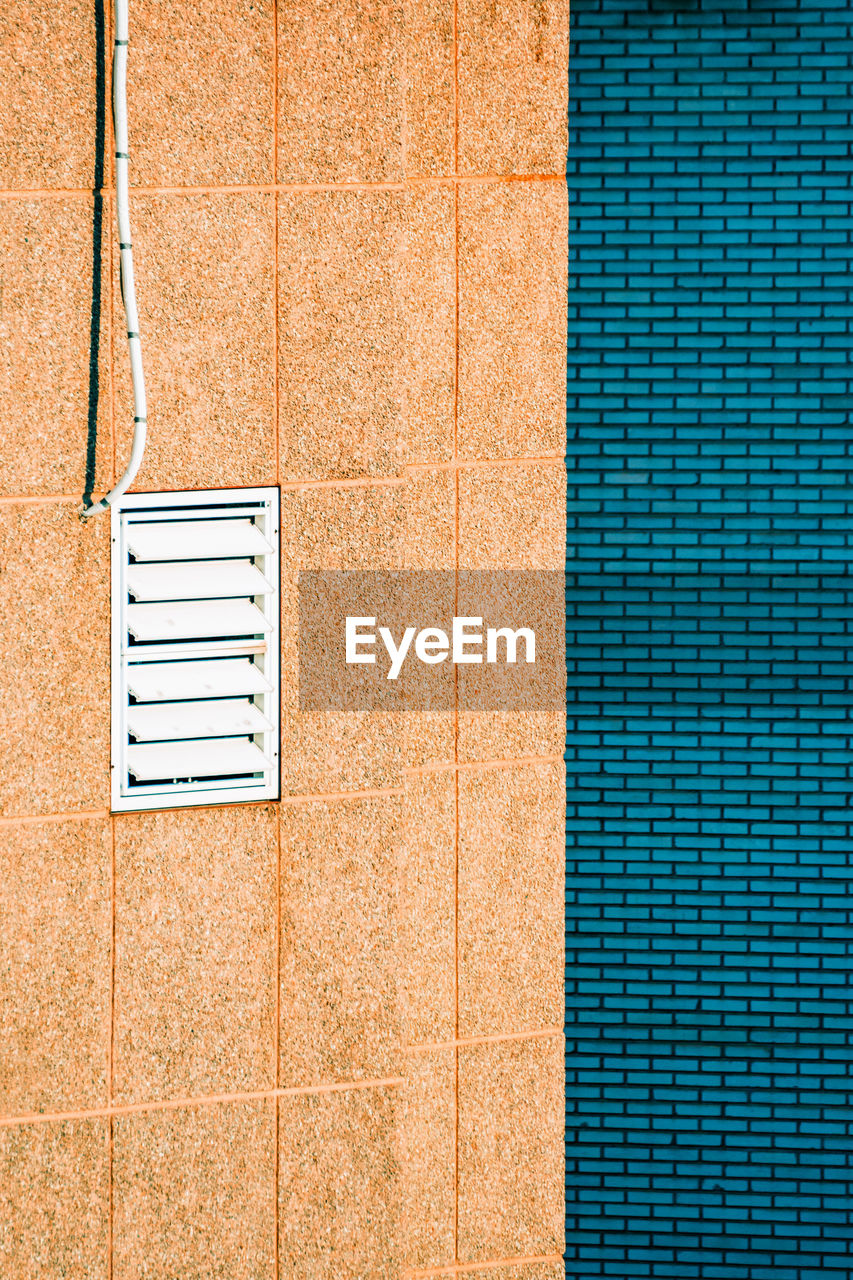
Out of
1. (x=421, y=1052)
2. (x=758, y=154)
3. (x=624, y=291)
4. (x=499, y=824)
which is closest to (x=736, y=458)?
(x=624, y=291)

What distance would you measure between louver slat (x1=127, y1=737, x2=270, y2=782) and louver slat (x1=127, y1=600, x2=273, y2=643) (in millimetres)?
395

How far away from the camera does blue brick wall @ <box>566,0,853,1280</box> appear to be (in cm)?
596

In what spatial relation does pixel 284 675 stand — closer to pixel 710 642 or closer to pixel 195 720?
pixel 195 720

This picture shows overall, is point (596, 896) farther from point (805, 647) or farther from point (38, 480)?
point (38, 480)

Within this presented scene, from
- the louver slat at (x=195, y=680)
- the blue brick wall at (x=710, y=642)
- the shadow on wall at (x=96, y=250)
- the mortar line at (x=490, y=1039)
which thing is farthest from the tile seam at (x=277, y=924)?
the blue brick wall at (x=710, y=642)

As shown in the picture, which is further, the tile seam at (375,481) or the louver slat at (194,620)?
the louver slat at (194,620)

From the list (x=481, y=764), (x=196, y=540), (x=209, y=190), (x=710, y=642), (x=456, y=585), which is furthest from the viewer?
(x=710, y=642)

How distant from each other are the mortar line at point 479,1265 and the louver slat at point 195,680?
2902 millimetres

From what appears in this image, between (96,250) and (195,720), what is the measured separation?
66.7 inches

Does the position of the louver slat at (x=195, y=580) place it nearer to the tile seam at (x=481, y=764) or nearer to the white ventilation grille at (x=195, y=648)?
the white ventilation grille at (x=195, y=648)

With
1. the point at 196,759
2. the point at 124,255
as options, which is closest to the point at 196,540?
the point at 196,759

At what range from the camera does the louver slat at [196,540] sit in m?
4.44

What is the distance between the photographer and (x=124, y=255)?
4273 millimetres

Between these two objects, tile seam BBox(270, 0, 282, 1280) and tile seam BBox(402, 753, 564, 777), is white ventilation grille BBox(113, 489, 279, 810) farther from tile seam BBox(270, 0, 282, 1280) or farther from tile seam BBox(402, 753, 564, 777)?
tile seam BBox(402, 753, 564, 777)
